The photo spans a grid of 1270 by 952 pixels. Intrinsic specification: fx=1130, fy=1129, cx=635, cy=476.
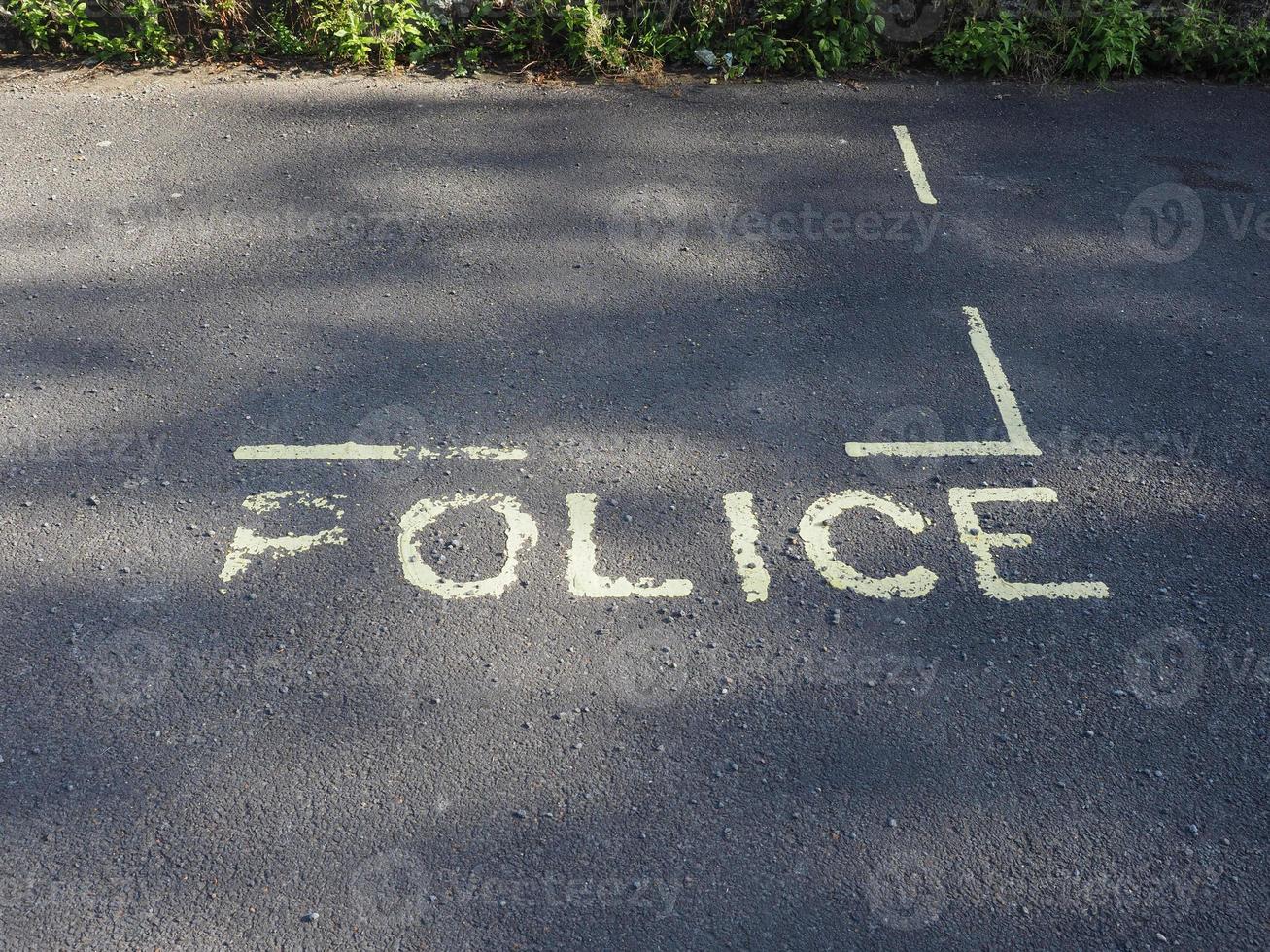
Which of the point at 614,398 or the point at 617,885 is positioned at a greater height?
the point at 614,398

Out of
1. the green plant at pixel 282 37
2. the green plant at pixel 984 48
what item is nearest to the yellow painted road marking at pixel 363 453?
the green plant at pixel 282 37

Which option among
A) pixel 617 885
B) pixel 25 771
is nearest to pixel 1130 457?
pixel 617 885

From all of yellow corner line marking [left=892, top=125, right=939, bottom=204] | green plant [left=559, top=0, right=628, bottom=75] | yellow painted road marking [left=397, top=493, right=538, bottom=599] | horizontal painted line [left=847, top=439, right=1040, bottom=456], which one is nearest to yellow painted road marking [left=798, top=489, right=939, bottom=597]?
horizontal painted line [left=847, top=439, right=1040, bottom=456]

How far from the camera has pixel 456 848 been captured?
12.4 feet

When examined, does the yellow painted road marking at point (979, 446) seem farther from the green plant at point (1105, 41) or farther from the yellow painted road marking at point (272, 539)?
the green plant at point (1105, 41)

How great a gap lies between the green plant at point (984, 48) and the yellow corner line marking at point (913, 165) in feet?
3.54

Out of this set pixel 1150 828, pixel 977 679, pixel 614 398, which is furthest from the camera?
pixel 614 398

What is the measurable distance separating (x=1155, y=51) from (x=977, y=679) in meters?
6.47

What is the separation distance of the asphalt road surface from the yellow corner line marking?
0.18ft

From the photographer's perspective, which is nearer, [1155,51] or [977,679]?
[977,679]

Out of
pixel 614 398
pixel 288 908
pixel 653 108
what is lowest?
pixel 288 908

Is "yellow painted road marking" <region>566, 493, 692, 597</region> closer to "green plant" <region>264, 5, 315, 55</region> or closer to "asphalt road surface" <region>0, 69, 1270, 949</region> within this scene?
"asphalt road surface" <region>0, 69, 1270, 949</region>

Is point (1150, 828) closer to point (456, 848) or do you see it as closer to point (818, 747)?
point (818, 747)

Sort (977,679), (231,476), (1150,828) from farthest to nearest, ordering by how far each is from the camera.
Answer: (231,476) < (977,679) < (1150,828)
